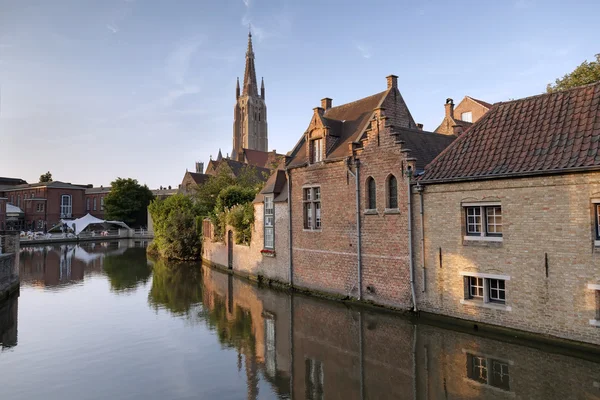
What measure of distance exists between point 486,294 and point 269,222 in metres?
13.2

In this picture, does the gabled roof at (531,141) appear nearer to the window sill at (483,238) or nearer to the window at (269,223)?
the window sill at (483,238)

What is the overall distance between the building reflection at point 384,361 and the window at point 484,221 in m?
3.24

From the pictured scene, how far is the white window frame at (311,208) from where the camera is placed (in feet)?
67.3

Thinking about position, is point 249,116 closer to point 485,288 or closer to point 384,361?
point 485,288

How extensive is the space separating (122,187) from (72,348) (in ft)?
195

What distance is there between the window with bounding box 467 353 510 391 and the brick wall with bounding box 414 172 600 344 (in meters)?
2.28

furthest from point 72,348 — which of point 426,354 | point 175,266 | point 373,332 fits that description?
point 175,266

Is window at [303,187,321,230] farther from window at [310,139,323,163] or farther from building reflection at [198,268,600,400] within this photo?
building reflection at [198,268,600,400]

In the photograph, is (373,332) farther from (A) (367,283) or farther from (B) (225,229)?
(B) (225,229)

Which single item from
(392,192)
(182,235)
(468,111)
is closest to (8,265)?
(182,235)

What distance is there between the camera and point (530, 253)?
1225cm

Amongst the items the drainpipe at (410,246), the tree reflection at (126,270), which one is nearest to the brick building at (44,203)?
the tree reflection at (126,270)

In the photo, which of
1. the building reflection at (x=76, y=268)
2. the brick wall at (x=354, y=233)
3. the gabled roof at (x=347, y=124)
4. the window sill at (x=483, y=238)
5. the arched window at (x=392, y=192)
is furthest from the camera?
the building reflection at (x=76, y=268)

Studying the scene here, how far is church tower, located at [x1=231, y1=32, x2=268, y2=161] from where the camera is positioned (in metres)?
106
